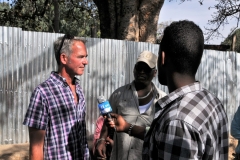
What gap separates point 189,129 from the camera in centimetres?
137

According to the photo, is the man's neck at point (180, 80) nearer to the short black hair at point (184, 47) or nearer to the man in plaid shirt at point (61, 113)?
the short black hair at point (184, 47)

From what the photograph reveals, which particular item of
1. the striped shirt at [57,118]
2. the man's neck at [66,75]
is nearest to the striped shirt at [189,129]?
the striped shirt at [57,118]

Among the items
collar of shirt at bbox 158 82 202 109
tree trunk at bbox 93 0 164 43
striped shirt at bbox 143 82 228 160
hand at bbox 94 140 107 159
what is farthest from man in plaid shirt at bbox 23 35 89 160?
tree trunk at bbox 93 0 164 43

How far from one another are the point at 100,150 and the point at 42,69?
3469 mm

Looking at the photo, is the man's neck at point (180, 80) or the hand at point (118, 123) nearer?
the man's neck at point (180, 80)

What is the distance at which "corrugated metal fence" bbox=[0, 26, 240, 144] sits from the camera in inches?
228

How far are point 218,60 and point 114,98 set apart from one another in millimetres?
5704

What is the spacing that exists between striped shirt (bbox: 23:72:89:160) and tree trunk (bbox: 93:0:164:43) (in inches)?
167

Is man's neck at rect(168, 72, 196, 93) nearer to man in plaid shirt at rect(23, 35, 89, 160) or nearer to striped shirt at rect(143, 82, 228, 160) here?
striped shirt at rect(143, 82, 228, 160)

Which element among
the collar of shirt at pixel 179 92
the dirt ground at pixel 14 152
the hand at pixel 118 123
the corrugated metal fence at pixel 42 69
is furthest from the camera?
the corrugated metal fence at pixel 42 69

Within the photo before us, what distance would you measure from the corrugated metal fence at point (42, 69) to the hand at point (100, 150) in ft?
10.9

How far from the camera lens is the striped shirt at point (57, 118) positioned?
233 centimetres

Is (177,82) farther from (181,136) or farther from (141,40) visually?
(141,40)

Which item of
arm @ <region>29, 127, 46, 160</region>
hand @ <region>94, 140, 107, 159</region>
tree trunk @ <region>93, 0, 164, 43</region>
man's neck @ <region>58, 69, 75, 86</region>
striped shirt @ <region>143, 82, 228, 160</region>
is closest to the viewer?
striped shirt @ <region>143, 82, 228, 160</region>
